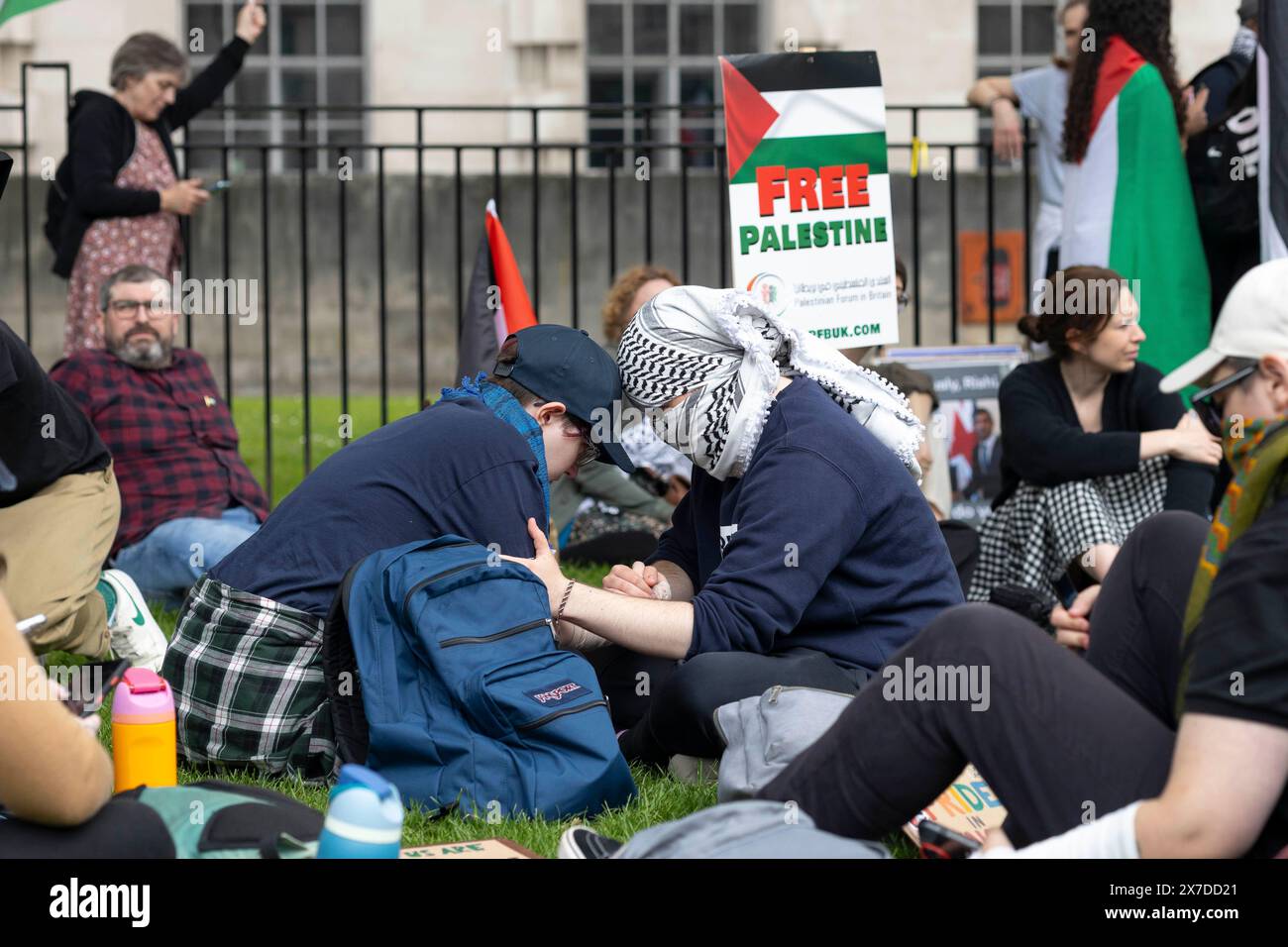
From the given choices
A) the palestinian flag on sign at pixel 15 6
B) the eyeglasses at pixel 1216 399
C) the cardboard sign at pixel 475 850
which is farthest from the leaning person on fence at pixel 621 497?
the eyeglasses at pixel 1216 399

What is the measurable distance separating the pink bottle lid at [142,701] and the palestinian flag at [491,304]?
336 cm

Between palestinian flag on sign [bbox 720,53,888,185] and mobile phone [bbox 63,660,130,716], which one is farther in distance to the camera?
palestinian flag on sign [bbox 720,53,888,185]

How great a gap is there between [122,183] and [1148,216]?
13.4 ft

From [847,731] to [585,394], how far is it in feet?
3.88

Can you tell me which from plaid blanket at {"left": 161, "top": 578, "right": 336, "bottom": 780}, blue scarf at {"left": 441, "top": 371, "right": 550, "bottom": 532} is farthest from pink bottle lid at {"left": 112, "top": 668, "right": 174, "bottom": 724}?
blue scarf at {"left": 441, "top": 371, "right": 550, "bottom": 532}

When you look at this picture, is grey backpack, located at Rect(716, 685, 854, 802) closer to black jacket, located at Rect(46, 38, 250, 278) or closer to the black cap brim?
the black cap brim

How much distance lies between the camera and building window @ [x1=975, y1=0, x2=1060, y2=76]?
15492 mm

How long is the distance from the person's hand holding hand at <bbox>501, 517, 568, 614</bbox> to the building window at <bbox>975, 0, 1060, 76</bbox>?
42.2ft

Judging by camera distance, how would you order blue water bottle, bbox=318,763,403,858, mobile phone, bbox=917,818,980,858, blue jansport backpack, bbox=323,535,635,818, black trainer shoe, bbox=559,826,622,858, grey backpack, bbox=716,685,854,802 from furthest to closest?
1. blue jansport backpack, bbox=323,535,635,818
2. grey backpack, bbox=716,685,854,802
3. mobile phone, bbox=917,818,980,858
4. black trainer shoe, bbox=559,826,622,858
5. blue water bottle, bbox=318,763,403,858

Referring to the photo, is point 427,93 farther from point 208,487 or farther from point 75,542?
point 75,542

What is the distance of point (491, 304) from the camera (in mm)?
6629

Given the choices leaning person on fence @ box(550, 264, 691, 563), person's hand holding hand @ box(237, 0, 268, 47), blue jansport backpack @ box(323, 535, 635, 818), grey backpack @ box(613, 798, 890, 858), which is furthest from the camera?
person's hand holding hand @ box(237, 0, 268, 47)

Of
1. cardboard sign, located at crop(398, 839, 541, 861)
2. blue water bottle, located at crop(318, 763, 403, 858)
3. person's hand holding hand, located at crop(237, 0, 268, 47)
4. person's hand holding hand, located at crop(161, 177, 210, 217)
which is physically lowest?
cardboard sign, located at crop(398, 839, 541, 861)

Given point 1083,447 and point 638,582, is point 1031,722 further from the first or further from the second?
point 1083,447
